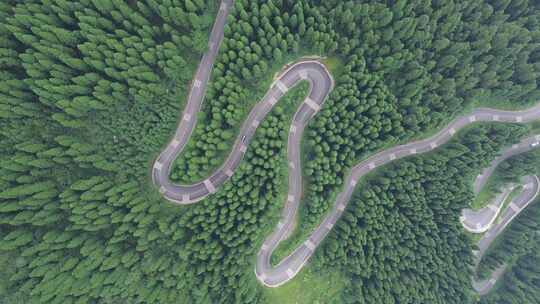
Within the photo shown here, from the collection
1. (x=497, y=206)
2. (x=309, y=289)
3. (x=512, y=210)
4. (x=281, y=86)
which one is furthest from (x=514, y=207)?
(x=281, y=86)

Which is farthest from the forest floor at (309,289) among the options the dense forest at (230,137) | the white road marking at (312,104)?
the white road marking at (312,104)

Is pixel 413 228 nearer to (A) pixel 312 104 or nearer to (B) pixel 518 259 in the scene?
(A) pixel 312 104

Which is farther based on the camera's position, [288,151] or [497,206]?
[497,206]

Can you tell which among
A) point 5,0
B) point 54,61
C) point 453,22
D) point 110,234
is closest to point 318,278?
point 110,234

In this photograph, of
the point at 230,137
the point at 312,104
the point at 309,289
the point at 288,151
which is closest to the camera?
the point at 230,137

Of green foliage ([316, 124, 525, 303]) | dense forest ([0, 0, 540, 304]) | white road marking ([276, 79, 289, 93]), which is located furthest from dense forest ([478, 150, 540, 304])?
white road marking ([276, 79, 289, 93])

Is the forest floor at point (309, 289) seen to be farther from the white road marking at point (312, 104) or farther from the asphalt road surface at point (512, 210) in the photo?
the asphalt road surface at point (512, 210)
